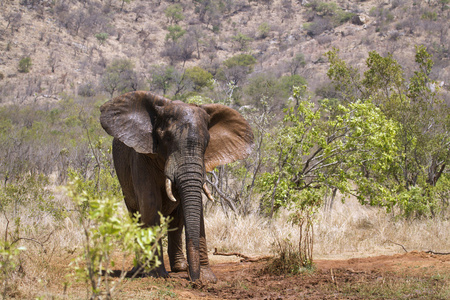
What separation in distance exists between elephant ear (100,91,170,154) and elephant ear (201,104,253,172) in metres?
0.75

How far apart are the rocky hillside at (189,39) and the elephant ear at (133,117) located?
1244 inches

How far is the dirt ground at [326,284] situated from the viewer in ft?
15.0

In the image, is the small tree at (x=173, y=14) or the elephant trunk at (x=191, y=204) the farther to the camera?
the small tree at (x=173, y=14)

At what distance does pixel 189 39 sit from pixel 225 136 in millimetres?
54048

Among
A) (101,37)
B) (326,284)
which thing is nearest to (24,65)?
(101,37)

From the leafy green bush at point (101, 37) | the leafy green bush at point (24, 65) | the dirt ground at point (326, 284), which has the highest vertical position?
the leafy green bush at point (101, 37)

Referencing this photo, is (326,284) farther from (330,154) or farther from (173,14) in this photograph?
(173,14)

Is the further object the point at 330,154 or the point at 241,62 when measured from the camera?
the point at 241,62

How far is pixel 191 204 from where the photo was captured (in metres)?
5.22

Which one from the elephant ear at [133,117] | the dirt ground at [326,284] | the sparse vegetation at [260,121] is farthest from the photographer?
the sparse vegetation at [260,121]

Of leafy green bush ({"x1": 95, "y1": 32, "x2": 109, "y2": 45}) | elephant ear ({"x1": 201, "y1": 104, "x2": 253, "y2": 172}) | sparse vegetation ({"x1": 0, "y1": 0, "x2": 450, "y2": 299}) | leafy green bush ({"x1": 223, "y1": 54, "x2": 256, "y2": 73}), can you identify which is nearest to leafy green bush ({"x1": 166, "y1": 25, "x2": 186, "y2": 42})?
sparse vegetation ({"x1": 0, "y1": 0, "x2": 450, "y2": 299})

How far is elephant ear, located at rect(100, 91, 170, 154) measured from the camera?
5.86 meters

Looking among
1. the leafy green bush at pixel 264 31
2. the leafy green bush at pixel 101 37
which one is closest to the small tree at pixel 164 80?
the leafy green bush at pixel 101 37

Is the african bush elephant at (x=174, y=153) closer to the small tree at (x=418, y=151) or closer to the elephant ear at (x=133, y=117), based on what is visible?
the elephant ear at (x=133, y=117)
